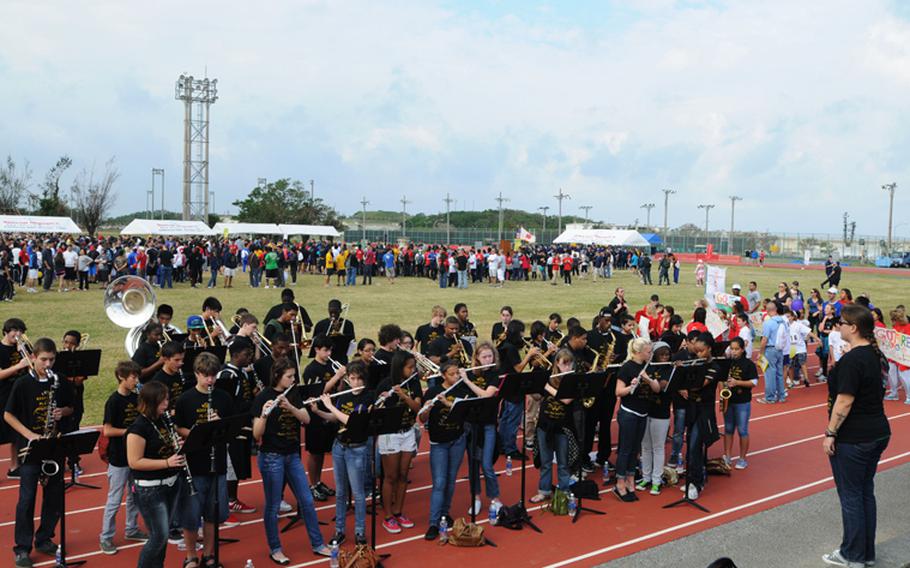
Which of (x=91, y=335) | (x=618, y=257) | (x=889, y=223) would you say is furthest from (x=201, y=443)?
(x=889, y=223)

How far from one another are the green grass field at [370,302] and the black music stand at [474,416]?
6.84 meters

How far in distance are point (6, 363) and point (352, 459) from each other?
14.4ft

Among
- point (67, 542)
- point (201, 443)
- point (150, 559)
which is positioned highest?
point (201, 443)

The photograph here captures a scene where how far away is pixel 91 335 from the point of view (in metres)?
19.4

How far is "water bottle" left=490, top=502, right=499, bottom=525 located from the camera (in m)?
8.25

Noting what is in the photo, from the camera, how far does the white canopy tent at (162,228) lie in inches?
1955

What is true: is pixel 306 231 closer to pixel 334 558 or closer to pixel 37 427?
pixel 37 427

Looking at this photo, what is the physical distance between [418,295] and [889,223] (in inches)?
2873

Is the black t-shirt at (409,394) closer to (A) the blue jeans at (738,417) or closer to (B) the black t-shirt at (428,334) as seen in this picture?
(B) the black t-shirt at (428,334)

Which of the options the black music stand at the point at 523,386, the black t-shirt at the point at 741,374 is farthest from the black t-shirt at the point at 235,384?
the black t-shirt at the point at 741,374

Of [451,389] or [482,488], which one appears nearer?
[451,389]

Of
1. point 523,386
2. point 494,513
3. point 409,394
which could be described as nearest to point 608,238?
point 494,513

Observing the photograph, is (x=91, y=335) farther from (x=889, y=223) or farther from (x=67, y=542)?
(x=889, y=223)

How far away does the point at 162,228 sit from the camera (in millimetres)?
51625
